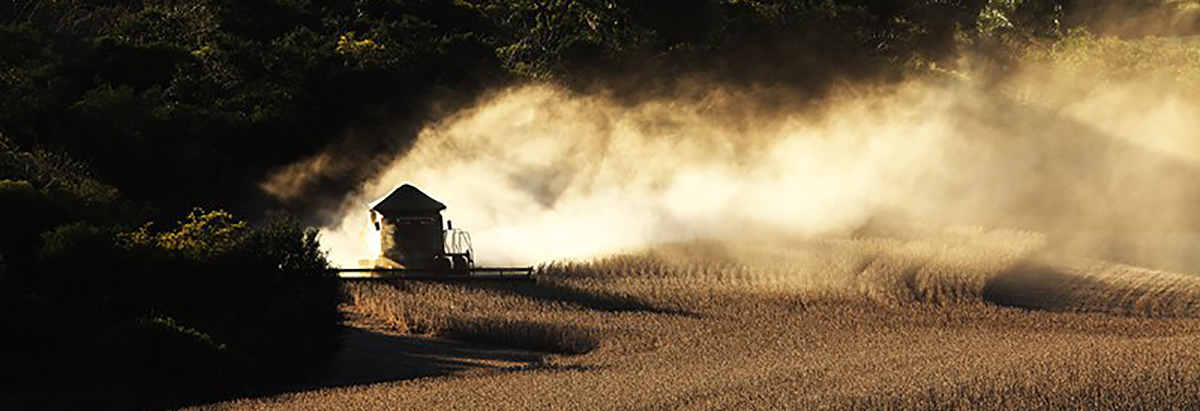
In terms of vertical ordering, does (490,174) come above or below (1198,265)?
above

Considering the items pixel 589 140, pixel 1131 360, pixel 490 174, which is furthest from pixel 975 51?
pixel 1131 360

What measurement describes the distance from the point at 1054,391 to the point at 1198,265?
1371 inches

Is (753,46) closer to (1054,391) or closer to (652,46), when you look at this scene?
(652,46)

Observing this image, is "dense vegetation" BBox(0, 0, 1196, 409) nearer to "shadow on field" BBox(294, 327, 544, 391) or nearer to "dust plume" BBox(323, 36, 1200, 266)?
"shadow on field" BBox(294, 327, 544, 391)

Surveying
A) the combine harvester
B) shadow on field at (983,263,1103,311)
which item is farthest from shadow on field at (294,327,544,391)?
shadow on field at (983,263,1103,311)

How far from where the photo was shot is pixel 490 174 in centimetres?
7050

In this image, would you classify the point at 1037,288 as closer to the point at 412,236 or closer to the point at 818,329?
the point at 818,329

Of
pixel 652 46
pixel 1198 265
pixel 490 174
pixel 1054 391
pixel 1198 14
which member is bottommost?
pixel 1054 391

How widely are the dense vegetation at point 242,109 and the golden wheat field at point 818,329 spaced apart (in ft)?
11.7

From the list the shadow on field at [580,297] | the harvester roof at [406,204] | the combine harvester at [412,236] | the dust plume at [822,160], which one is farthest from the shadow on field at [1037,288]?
the dust plume at [822,160]

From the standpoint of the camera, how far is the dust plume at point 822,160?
6830 centimetres

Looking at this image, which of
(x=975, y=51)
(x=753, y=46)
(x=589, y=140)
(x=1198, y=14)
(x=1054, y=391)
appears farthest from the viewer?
(x=1198, y=14)

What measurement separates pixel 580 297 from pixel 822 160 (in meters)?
32.9

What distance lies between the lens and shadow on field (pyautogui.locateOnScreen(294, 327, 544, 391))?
105ft
